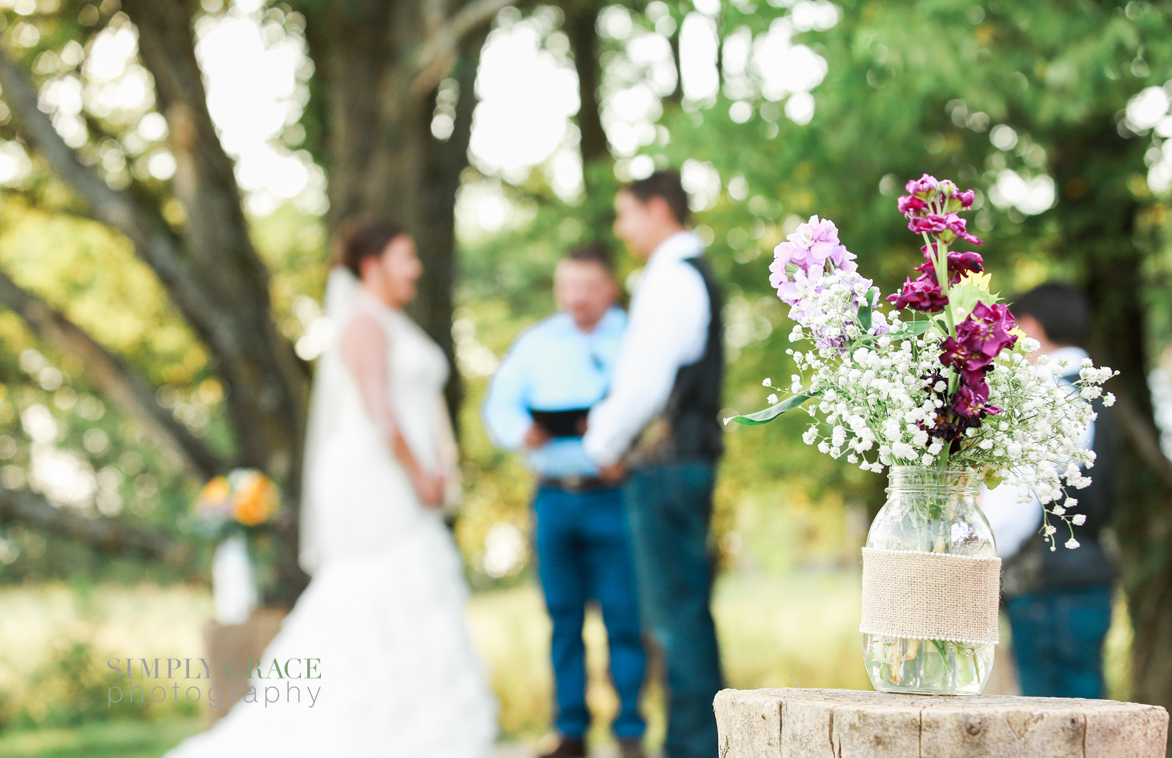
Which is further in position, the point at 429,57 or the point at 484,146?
the point at 484,146

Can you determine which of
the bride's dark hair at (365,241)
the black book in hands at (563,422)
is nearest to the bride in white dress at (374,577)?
the bride's dark hair at (365,241)

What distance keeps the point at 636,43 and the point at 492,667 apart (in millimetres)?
5848

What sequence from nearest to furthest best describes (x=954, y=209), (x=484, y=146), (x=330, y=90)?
(x=954, y=209) → (x=330, y=90) → (x=484, y=146)

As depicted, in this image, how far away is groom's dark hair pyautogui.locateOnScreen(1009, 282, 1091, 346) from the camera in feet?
11.6

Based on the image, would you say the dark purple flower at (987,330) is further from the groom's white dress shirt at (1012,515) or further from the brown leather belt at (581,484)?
the brown leather belt at (581,484)

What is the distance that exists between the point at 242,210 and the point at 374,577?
408cm

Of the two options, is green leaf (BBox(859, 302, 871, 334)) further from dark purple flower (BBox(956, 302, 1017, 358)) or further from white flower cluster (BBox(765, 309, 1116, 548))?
dark purple flower (BBox(956, 302, 1017, 358))

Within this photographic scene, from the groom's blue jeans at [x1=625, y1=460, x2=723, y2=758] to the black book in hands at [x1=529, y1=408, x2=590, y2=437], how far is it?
1.12 m

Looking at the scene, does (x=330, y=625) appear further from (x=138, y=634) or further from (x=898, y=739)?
(x=138, y=634)

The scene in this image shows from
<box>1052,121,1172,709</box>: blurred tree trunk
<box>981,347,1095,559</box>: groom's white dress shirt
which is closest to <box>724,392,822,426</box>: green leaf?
<box>981,347,1095,559</box>: groom's white dress shirt

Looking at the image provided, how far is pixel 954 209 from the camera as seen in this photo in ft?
6.18

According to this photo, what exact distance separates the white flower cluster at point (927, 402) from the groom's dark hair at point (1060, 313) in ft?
5.66

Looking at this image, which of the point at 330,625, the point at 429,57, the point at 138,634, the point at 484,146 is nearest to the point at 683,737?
the point at 330,625

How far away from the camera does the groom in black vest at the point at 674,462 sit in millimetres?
3648
